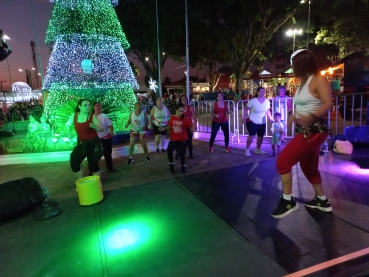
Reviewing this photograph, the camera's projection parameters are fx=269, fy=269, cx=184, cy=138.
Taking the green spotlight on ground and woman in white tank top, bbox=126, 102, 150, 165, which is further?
woman in white tank top, bbox=126, 102, 150, 165

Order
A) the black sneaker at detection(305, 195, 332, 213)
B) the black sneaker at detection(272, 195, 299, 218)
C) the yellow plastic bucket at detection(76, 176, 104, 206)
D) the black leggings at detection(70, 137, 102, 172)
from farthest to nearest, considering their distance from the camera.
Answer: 1. the black leggings at detection(70, 137, 102, 172)
2. the yellow plastic bucket at detection(76, 176, 104, 206)
3. the black sneaker at detection(305, 195, 332, 213)
4. the black sneaker at detection(272, 195, 299, 218)

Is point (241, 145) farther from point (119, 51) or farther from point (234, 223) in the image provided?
point (119, 51)

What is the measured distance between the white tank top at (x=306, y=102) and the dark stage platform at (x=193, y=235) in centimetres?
141

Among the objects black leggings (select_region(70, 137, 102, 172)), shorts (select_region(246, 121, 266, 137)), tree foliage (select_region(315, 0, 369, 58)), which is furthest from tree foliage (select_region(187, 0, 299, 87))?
black leggings (select_region(70, 137, 102, 172))

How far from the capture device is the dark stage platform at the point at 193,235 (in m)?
2.72

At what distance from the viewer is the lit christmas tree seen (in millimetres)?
9984

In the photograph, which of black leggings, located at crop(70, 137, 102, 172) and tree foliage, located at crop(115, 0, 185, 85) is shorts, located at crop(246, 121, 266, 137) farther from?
tree foliage, located at crop(115, 0, 185, 85)

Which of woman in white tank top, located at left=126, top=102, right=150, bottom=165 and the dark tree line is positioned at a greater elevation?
the dark tree line

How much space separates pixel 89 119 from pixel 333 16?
55.9 feet

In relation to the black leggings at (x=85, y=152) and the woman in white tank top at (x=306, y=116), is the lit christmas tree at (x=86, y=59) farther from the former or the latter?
the woman in white tank top at (x=306, y=116)

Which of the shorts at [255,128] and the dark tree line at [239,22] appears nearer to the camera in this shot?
the shorts at [255,128]

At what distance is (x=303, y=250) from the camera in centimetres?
285

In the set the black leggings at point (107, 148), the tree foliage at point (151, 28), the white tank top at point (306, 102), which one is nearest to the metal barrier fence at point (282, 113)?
the white tank top at point (306, 102)

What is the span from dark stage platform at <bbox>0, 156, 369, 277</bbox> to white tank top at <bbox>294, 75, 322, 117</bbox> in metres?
1.41
